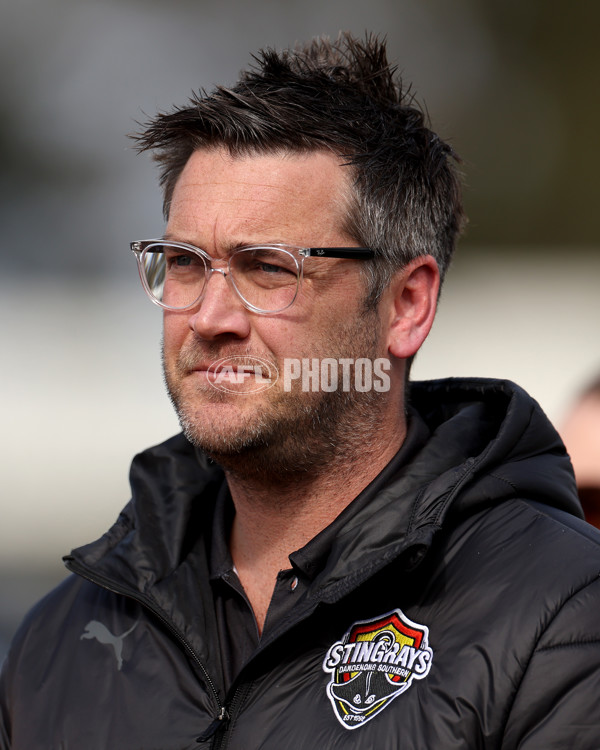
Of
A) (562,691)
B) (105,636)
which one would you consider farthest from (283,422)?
(562,691)

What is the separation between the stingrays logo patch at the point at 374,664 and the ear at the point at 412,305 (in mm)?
648

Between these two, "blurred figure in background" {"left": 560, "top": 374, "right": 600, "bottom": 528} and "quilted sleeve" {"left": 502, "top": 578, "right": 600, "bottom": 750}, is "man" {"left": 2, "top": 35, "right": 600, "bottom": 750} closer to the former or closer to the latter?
"quilted sleeve" {"left": 502, "top": 578, "right": 600, "bottom": 750}

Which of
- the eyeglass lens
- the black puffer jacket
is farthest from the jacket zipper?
the eyeglass lens

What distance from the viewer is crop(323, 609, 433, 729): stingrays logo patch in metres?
1.56

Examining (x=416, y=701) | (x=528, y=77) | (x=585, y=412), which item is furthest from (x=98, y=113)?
(x=416, y=701)

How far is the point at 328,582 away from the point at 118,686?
19.7 inches

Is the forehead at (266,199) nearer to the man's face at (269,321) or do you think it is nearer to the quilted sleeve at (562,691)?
the man's face at (269,321)

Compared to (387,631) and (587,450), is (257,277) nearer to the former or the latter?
(387,631)

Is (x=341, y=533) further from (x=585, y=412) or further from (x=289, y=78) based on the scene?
Answer: (x=585, y=412)

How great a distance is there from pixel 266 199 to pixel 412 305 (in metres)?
0.42

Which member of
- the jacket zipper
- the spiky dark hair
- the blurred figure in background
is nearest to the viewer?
the jacket zipper

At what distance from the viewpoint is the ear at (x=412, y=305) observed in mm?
2086

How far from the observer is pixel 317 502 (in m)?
1.97

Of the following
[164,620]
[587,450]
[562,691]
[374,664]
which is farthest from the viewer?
[587,450]
